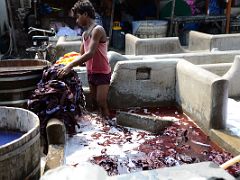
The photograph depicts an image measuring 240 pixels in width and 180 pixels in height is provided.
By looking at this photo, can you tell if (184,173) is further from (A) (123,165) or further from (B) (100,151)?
(B) (100,151)

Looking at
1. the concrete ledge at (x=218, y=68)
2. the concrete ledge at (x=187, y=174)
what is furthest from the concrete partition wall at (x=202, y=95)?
the concrete ledge at (x=187, y=174)

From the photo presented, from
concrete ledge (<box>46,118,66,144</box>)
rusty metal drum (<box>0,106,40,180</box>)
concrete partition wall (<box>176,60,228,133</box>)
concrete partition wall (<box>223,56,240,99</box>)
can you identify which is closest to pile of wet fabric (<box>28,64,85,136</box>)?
concrete ledge (<box>46,118,66,144</box>)

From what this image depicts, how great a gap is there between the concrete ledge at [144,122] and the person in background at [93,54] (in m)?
0.35

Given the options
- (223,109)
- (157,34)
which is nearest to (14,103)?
(223,109)

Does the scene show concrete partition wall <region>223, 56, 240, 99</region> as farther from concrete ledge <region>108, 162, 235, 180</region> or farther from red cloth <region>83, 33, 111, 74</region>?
A: concrete ledge <region>108, 162, 235, 180</region>

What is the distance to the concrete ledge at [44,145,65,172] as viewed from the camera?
3418mm

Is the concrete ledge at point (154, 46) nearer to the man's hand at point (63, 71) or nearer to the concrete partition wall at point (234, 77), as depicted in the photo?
the concrete partition wall at point (234, 77)

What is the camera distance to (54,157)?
367 centimetres

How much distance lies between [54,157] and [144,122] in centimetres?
187

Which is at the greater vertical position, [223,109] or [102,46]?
[102,46]

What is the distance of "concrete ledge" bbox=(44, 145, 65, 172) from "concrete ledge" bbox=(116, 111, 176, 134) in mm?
1533

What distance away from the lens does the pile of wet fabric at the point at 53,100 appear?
14.0 feet

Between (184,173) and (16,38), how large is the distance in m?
11.2

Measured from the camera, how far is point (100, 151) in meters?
4.53
